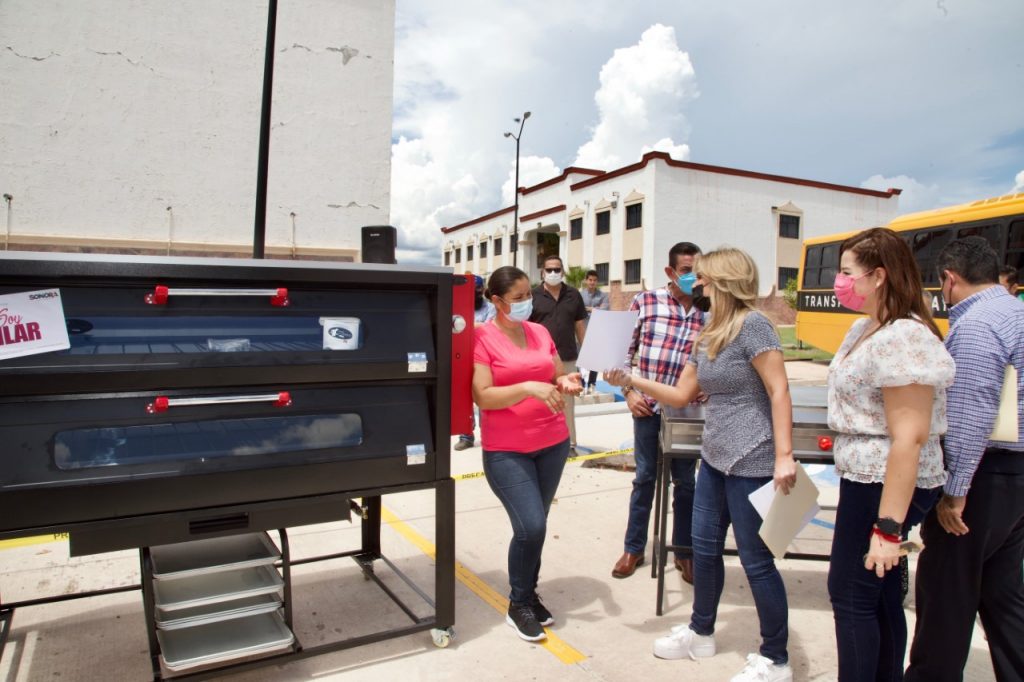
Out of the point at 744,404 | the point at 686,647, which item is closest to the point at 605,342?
Answer: the point at 744,404

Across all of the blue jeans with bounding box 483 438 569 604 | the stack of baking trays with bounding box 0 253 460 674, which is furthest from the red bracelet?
the stack of baking trays with bounding box 0 253 460 674

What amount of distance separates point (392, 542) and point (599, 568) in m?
1.50

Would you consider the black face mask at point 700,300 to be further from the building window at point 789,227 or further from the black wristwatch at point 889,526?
the building window at point 789,227

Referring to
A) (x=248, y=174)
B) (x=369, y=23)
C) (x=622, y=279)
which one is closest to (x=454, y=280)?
(x=248, y=174)

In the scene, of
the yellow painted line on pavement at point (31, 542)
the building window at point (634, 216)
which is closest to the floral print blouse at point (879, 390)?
the yellow painted line on pavement at point (31, 542)

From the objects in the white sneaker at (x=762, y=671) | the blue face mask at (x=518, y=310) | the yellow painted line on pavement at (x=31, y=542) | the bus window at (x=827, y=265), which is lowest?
the yellow painted line on pavement at (x=31, y=542)

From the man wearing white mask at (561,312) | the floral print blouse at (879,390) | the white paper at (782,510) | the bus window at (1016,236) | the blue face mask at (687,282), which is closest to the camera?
the floral print blouse at (879,390)

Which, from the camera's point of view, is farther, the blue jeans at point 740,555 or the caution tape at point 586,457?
the caution tape at point 586,457

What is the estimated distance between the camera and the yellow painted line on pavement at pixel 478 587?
11.1 feet

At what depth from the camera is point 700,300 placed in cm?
390

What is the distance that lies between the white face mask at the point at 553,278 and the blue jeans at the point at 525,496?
320 centimetres

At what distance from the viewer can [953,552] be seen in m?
2.57

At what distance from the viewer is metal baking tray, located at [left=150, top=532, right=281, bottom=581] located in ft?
9.61

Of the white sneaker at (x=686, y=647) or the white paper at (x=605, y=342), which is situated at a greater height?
the white paper at (x=605, y=342)
